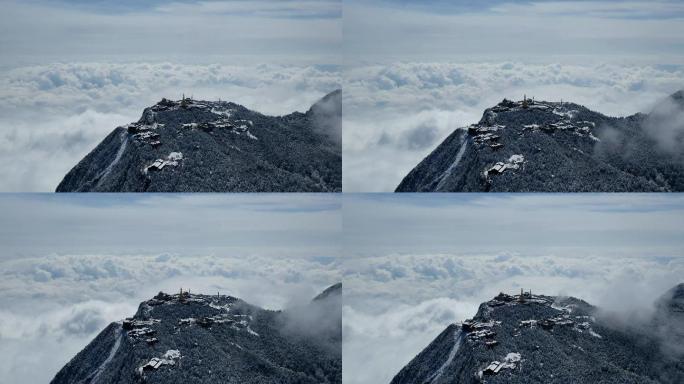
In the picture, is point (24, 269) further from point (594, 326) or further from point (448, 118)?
point (594, 326)

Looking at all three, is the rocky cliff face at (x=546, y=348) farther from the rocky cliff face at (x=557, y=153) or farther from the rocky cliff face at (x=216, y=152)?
the rocky cliff face at (x=216, y=152)

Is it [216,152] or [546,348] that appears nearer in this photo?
[546,348]

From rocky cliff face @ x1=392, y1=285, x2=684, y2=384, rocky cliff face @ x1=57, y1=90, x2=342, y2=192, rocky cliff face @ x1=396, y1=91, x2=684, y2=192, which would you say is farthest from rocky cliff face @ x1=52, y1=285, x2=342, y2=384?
rocky cliff face @ x1=396, y1=91, x2=684, y2=192

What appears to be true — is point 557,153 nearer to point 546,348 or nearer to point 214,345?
point 546,348

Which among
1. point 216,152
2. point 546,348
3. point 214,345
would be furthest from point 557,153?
point 214,345

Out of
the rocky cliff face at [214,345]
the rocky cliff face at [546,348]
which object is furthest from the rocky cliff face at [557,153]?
the rocky cliff face at [214,345]
